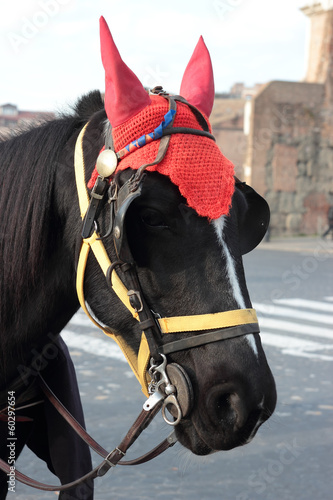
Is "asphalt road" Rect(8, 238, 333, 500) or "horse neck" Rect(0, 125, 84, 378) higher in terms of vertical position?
"horse neck" Rect(0, 125, 84, 378)

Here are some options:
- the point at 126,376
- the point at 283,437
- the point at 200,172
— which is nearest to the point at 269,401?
the point at 200,172

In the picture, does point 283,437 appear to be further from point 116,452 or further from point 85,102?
point 85,102

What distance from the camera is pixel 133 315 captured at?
190 cm

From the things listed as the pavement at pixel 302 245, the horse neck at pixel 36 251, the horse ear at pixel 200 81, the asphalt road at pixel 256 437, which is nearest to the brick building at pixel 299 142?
the pavement at pixel 302 245

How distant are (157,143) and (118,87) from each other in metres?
0.20

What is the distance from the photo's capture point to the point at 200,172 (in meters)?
1.89

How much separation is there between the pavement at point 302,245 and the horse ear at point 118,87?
14.9 meters

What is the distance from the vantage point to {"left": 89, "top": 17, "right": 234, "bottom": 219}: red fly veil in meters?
1.86

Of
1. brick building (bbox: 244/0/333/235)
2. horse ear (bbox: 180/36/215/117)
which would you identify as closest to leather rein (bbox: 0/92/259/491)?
horse ear (bbox: 180/36/215/117)

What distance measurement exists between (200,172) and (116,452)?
895mm

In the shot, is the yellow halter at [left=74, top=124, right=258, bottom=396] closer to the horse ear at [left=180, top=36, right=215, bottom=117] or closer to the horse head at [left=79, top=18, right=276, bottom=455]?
the horse head at [left=79, top=18, right=276, bottom=455]

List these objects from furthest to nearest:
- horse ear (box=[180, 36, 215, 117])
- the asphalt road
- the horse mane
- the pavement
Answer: the pavement, the asphalt road, horse ear (box=[180, 36, 215, 117]), the horse mane

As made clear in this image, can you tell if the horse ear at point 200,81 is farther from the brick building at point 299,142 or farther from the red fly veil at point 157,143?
the brick building at point 299,142

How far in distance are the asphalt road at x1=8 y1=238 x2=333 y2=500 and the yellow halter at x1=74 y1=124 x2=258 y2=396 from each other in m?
0.38
